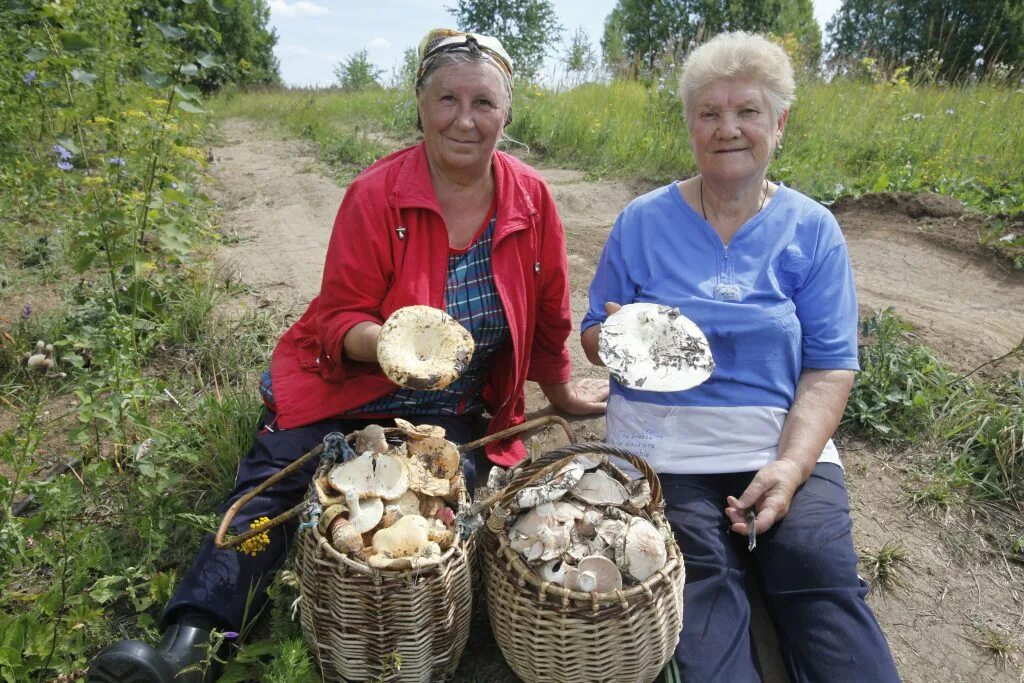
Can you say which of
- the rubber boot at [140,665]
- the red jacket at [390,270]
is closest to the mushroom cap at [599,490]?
the red jacket at [390,270]

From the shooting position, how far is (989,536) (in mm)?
2229

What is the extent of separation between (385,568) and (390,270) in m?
0.94

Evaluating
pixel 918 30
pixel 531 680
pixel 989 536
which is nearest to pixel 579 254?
pixel 989 536

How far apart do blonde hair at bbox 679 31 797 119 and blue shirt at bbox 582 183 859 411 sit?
0.31 metres

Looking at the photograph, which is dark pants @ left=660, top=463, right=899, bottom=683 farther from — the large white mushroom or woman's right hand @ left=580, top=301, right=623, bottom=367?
woman's right hand @ left=580, top=301, right=623, bottom=367

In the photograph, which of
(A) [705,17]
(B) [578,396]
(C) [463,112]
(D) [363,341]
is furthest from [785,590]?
(A) [705,17]

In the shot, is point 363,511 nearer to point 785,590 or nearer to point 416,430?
point 416,430

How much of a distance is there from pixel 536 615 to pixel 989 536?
5.89 feet

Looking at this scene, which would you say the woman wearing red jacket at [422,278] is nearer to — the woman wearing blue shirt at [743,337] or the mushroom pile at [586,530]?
the woman wearing blue shirt at [743,337]

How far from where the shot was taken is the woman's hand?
8.59 feet

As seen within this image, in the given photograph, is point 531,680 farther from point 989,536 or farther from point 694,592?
point 989,536

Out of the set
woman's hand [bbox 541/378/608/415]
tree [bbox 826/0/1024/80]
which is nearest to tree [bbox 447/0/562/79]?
tree [bbox 826/0/1024/80]

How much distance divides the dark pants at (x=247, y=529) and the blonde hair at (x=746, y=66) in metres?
1.35

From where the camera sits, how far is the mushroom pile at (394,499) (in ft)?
4.66
